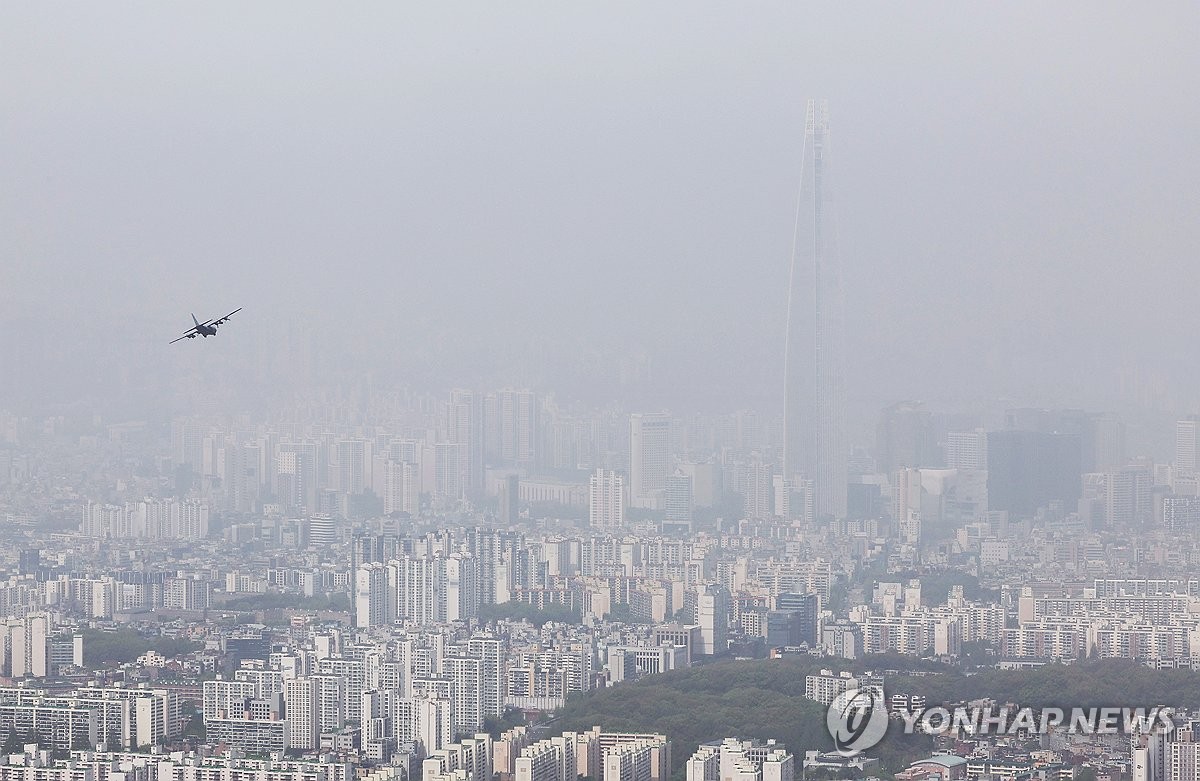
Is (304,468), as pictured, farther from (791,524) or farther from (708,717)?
(708,717)

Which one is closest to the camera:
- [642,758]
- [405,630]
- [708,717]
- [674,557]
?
[642,758]

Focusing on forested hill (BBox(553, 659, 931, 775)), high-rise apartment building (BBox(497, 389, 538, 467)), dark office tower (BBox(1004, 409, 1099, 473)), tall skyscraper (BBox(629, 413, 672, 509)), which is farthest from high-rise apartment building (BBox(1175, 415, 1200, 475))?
forested hill (BBox(553, 659, 931, 775))

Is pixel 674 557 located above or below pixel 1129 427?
below

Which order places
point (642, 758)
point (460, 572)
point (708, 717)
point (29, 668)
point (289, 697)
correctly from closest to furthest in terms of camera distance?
point (642, 758), point (708, 717), point (289, 697), point (29, 668), point (460, 572)

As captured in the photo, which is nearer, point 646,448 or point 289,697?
point 289,697

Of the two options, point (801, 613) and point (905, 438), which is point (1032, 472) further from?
point (801, 613)

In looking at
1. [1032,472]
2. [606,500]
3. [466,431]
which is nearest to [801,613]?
[1032,472]

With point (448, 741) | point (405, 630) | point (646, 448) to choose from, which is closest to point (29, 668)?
point (405, 630)

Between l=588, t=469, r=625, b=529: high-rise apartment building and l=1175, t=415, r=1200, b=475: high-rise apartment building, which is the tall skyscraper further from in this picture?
l=1175, t=415, r=1200, b=475: high-rise apartment building
